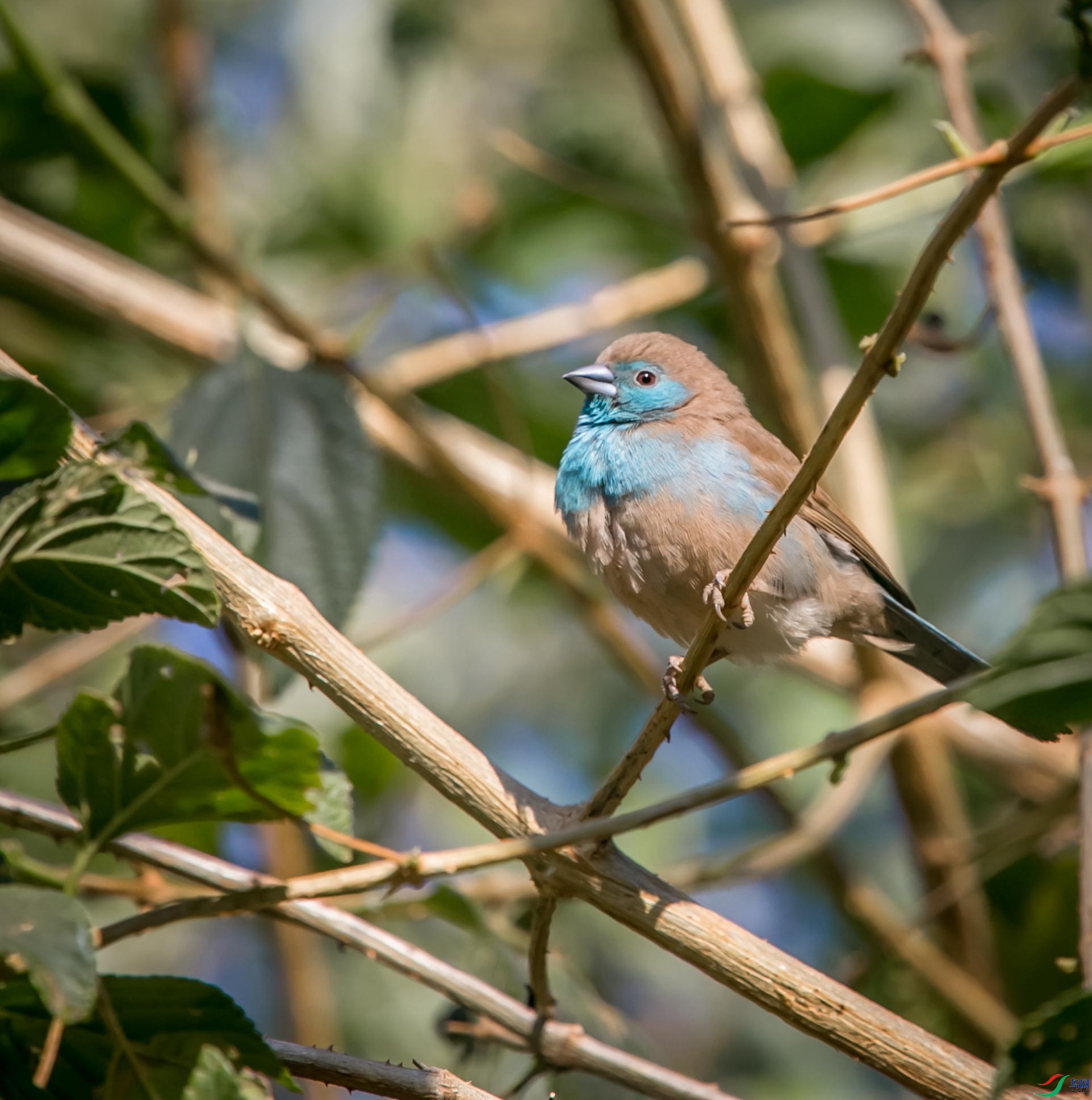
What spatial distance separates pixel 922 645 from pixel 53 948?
8.75 ft

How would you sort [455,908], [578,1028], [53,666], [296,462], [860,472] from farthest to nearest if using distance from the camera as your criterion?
[860,472] < [53,666] < [296,462] < [455,908] < [578,1028]

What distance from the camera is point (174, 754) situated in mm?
1831

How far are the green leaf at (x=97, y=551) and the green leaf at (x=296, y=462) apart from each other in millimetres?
798

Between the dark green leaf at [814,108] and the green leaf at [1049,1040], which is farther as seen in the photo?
the dark green leaf at [814,108]

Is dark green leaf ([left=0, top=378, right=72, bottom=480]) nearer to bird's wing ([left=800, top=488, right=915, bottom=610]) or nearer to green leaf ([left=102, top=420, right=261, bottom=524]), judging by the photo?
green leaf ([left=102, top=420, right=261, bottom=524])

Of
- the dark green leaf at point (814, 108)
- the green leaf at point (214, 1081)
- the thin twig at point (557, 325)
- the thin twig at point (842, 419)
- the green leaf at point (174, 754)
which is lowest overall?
the green leaf at point (214, 1081)

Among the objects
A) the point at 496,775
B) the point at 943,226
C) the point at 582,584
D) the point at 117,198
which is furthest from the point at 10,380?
the point at 117,198

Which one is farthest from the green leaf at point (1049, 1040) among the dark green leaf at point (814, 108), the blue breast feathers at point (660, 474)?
the dark green leaf at point (814, 108)

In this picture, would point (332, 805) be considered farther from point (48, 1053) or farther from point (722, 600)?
point (722, 600)

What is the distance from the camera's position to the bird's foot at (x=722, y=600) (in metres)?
2.17

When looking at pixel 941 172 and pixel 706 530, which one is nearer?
pixel 941 172

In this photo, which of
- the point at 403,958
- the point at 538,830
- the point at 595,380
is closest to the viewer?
the point at 538,830

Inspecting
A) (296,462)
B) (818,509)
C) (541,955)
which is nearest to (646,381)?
(818,509)

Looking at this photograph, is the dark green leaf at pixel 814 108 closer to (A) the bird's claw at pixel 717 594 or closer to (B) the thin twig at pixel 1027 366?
(B) the thin twig at pixel 1027 366
